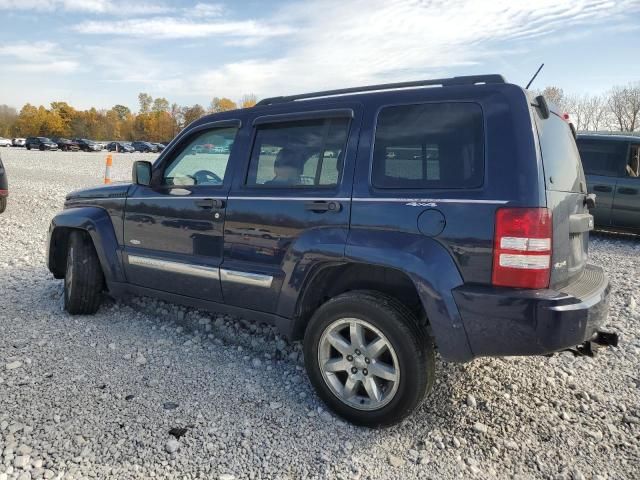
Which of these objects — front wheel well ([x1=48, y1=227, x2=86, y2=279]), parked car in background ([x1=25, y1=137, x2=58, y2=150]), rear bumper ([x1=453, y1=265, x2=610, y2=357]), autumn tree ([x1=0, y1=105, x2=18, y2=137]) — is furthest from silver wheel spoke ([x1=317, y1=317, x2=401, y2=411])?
autumn tree ([x1=0, y1=105, x2=18, y2=137])

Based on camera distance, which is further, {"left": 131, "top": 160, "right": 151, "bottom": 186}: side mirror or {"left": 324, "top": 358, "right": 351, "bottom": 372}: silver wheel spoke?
{"left": 131, "top": 160, "right": 151, "bottom": 186}: side mirror

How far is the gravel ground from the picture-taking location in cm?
259

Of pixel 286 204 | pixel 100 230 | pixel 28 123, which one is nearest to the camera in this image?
pixel 286 204

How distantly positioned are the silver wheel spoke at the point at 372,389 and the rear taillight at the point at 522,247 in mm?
959

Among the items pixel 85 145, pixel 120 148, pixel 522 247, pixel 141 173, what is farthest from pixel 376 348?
pixel 120 148

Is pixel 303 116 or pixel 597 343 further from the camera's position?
pixel 303 116

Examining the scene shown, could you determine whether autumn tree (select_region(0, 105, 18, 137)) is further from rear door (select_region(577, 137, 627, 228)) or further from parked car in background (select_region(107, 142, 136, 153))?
rear door (select_region(577, 137, 627, 228))

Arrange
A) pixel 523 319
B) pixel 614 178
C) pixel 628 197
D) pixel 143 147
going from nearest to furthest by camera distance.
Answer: pixel 523 319
pixel 628 197
pixel 614 178
pixel 143 147

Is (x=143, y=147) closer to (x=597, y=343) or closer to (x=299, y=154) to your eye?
(x=299, y=154)

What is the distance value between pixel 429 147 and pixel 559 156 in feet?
2.56

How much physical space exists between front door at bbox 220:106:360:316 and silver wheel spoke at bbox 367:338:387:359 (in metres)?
0.54

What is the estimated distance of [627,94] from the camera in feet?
213

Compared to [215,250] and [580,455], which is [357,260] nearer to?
[215,250]

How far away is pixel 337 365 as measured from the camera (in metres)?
3.02
